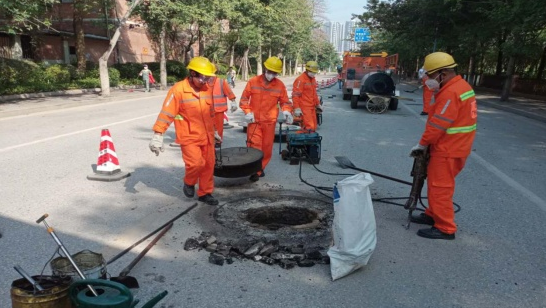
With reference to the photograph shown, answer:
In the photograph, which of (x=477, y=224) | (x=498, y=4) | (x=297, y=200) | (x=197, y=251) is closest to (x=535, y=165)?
(x=477, y=224)

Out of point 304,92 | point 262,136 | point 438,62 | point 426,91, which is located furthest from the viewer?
point 304,92

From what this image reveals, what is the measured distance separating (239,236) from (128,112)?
1062cm

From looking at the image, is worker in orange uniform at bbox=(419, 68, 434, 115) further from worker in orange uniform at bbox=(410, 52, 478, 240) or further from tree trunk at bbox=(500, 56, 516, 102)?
tree trunk at bbox=(500, 56, 516, 102)

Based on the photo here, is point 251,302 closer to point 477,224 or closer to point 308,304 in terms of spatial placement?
point 308,304

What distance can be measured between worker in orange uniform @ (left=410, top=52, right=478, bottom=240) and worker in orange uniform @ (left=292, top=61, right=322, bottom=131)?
3.99 meters

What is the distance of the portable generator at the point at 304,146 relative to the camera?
22.2ft

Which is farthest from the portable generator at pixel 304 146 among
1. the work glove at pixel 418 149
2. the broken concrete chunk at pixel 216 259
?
the broken concrete chunk at pixel 216 259

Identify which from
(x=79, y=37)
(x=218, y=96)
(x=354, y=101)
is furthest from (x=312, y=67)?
(x=79, y=37)

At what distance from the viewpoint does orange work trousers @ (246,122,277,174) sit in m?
5.84

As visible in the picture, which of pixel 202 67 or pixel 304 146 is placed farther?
pixel 304 146

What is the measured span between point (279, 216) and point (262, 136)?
5.50 feet

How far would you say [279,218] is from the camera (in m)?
4.57

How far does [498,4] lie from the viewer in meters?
15.4

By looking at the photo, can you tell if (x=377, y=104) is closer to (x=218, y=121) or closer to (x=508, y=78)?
(x=508, y=78)
